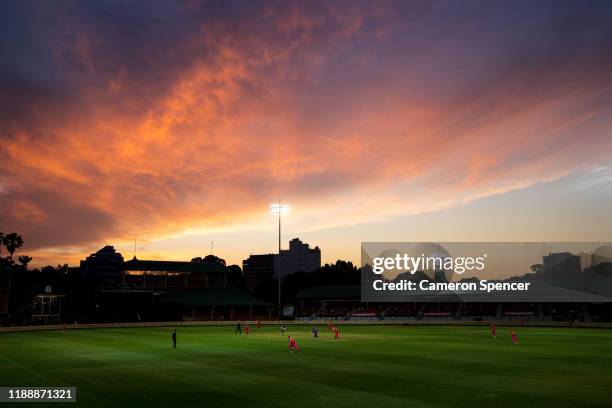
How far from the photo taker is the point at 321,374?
28750 millimetres

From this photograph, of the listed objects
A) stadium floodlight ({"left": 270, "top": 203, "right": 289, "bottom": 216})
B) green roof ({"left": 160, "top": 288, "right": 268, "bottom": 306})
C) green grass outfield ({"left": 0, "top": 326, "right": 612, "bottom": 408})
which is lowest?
green grass outfield ({"left": 0, "top": 326, "right": 612, "bottom": 408})

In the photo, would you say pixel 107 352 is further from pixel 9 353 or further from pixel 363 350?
pixel 363 350

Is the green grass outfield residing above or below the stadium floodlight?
below

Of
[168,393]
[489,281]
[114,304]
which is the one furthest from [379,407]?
[489,281]

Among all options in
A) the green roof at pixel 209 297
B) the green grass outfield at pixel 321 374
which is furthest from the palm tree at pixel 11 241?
the green grass outfield at pixel 321 374

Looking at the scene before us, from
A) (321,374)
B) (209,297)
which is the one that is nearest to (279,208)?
(209,297)

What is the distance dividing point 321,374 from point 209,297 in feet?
270

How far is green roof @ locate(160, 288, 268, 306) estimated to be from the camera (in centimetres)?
10581

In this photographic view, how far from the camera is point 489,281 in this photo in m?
118

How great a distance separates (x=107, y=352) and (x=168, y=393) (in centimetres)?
2072

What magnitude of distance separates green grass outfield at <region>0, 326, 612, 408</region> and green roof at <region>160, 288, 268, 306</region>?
58.5m

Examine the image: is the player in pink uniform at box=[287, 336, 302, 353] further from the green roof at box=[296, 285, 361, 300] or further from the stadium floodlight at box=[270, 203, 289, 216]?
the green roof at box=[296, 285, 361, 300]

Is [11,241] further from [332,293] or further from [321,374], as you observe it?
[321,374]

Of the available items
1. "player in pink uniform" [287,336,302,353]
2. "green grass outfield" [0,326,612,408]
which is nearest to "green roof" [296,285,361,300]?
"green grass outfield" [0,326,612,408]
